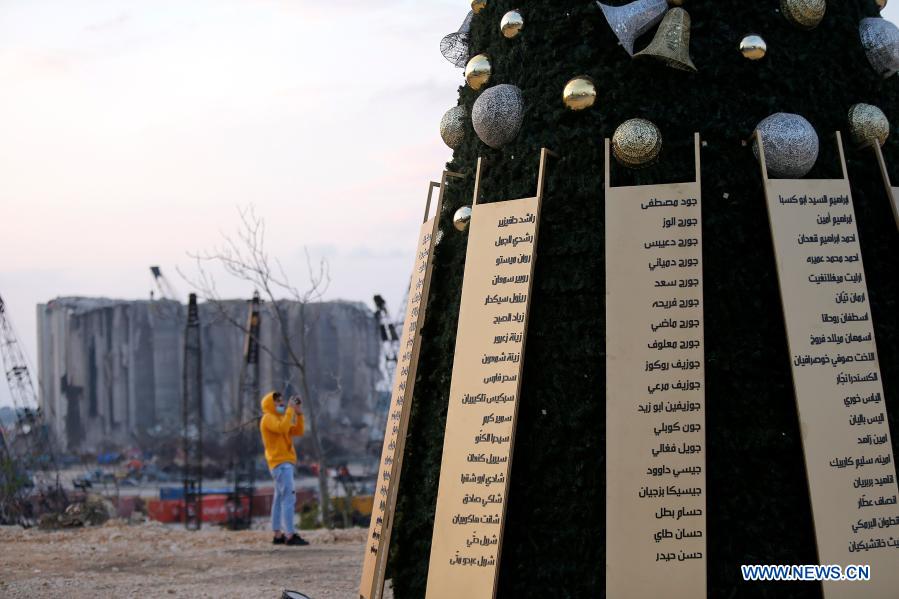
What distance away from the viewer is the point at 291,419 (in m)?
12.1

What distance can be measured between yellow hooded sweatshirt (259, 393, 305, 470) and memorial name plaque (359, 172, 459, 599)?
611cm

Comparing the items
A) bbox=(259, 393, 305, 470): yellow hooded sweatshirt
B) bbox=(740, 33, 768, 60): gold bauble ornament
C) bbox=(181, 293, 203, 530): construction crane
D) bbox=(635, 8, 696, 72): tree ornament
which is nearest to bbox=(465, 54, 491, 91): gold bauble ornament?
bbox=(635, 8, 696, 72): tree ornament

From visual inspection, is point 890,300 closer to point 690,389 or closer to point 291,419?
point 690,389

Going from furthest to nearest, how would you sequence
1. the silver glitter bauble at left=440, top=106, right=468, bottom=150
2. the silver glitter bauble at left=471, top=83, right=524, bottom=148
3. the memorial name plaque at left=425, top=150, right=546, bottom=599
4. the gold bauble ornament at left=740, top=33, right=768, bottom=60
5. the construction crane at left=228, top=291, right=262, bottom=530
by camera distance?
the construction crane at left=228, top=291, right=262, bottom=530, the silver glitter bauble at left=440, top=106, right=468, bottom=150, the silver glitter bauble at left=471, top=83, right=524, bottom=148, the gold bauble ornament at left=740, top=33, right=768, bottom=60, the memorial name plaque at left=425, top=150, right=546, bottom=599

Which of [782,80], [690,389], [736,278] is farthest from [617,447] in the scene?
[782,80]

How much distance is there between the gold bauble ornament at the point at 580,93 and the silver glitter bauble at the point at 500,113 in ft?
1.03

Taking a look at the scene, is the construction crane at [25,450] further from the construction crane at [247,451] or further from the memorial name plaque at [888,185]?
the memorial name plaque at [888,185]

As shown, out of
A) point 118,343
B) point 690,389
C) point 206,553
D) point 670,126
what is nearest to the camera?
point 690,389

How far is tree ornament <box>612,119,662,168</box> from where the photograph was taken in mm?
5043

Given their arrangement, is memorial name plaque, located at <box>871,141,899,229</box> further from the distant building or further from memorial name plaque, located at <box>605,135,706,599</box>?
the distant building

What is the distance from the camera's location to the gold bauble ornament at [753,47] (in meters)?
5.16

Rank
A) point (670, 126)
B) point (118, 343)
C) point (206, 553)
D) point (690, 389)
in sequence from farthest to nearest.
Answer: point (118, 343), point (206, 553), point (670, 126), point (690, 389)

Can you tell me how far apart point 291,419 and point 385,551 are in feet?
21.7

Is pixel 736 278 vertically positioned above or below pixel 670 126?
below
